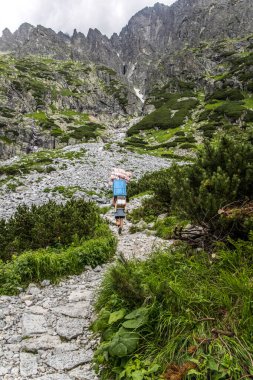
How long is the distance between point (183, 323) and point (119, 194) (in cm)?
973

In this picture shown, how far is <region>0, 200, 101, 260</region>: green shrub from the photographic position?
974 cm

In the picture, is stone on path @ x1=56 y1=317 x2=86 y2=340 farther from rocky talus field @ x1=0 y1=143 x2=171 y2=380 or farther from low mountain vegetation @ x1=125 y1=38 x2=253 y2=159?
low mountain vegetation @ x1=125 y1=38 x2=253 y2=159

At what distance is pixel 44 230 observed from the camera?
976 centimetres

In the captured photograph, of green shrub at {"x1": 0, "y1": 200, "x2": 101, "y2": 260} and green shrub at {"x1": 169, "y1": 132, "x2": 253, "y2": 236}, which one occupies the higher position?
green shrub at {"x1": 169, "y1": 132, "x2": 253, "y2": 236}

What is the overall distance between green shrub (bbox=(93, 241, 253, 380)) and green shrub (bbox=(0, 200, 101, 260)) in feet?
14.6

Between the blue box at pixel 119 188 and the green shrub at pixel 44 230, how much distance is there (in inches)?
107

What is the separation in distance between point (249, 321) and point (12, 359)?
3482 millimetres

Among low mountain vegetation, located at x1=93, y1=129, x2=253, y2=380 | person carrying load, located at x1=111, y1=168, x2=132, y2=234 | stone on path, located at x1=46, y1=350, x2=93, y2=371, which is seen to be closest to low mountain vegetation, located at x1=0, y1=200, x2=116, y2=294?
person carrying load, located at x1=111, y1=168, x2=132, y2=234

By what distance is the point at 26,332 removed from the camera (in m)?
5.62

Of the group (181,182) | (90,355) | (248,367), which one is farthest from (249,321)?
(181,182)

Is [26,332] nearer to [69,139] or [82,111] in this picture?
[69,139]

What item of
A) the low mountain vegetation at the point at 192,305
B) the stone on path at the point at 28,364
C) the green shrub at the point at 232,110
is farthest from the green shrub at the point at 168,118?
the stone on path at the point at 28,364

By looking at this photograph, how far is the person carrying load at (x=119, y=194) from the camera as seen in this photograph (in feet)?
43.8

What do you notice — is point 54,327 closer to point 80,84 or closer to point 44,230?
point 44,230
